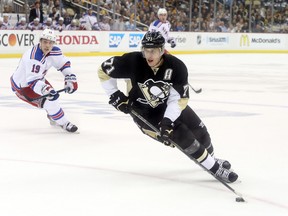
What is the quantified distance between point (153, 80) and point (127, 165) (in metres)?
0.81

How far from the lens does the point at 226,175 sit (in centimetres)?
416

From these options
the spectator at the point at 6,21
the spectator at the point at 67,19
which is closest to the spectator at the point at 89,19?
the spectator at the point at 67,19

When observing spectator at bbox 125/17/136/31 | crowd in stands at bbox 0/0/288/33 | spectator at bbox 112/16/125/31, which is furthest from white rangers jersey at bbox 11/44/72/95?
spectator at bbox 125/17/136/31

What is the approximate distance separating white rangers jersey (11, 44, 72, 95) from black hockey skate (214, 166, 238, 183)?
101 inches

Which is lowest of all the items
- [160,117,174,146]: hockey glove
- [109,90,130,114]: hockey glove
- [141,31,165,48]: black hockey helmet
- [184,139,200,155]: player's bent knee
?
[184,139,200,155]: player's bent knee

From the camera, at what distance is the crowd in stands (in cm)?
1772

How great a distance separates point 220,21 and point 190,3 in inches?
60.6

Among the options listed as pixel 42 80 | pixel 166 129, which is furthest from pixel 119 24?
pixel 166 129

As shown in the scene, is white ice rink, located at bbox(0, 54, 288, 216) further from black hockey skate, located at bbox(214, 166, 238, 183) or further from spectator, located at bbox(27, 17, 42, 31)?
spectator, located at bbox(27, 17, 42, 31)

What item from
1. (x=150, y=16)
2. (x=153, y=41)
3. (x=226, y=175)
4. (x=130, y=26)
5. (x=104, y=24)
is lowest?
(x=130, y=26)

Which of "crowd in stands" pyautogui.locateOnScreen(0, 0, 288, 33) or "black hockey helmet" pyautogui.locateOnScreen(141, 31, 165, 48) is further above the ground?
"black hockey helmet" pyautogui.locateOnScreen(141, 31, 165, 48)

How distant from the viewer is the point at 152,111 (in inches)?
170

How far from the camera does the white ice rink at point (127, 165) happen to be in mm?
3566

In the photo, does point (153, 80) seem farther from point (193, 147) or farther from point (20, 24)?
point (20, 24)
